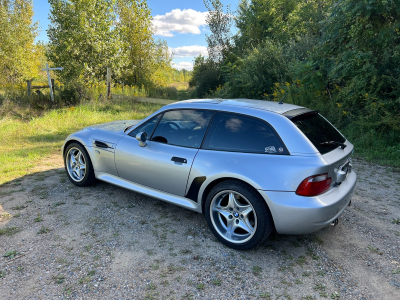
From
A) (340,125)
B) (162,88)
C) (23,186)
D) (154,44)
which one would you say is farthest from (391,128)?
(154,44)

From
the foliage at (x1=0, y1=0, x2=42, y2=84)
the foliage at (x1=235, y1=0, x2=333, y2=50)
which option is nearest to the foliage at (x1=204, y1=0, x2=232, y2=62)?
the foliage at (x1=235, y1=0, x2=333, y2=50)

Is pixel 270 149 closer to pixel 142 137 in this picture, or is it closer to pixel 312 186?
pixel 312 186

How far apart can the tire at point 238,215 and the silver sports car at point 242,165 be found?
0.03 ft

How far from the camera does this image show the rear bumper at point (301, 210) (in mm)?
2672

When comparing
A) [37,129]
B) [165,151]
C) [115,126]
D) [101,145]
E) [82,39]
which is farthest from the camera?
[82,39]

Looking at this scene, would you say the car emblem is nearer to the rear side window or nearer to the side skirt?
the rear side window

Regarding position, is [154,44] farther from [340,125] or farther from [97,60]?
[340,125]

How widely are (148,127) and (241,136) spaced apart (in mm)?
1396

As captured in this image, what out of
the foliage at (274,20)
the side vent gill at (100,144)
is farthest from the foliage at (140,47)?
the side vent gill at (100,144)

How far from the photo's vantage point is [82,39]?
1364 cm

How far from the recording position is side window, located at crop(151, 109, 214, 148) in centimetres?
343

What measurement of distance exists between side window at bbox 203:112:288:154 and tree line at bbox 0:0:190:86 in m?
12.2

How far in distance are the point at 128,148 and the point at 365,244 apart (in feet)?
10.1

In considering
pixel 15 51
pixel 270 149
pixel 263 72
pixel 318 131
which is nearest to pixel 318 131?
pixel 318 131
